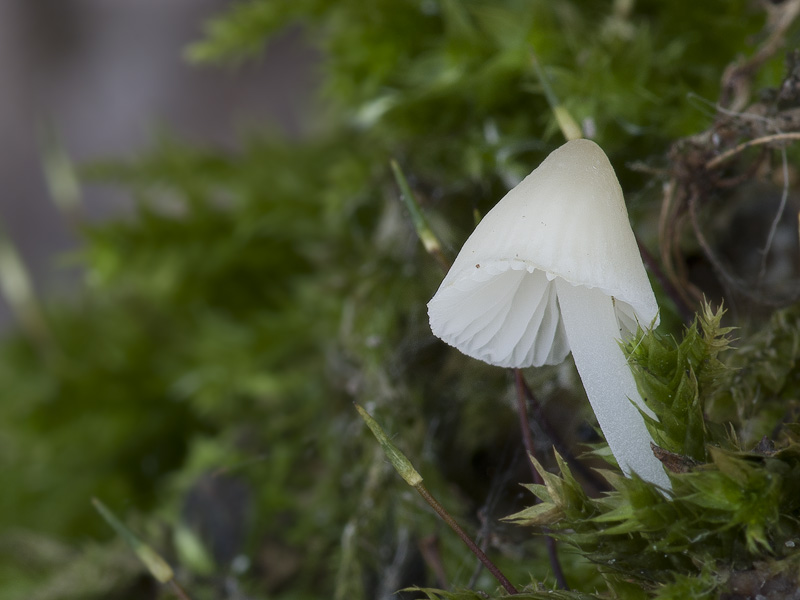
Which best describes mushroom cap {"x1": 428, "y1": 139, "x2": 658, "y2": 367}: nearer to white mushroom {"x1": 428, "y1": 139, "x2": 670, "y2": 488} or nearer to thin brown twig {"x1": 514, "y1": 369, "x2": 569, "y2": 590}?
white mushroom {"x1": 428, "y1": 139, "x2": 670, "y2": 488}

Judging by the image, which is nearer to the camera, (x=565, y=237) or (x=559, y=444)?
(x=565, y=237)

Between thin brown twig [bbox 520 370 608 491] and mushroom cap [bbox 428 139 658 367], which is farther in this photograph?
thin brown twig [bbox 520 370 608 491]

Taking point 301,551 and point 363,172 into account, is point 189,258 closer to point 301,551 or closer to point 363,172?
point 363,172

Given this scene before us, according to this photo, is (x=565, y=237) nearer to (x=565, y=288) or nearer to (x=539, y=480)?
(x=565, y=288)

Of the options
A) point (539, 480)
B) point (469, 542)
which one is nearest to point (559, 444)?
point (539, 480)

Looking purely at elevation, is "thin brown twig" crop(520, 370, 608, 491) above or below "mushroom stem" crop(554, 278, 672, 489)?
below

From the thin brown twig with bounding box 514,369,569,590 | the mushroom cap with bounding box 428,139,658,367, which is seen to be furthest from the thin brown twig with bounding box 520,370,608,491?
the mushroom cap with bounding box 428,139,658,367

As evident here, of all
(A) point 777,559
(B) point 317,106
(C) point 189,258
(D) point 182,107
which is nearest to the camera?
(A) point 777,559

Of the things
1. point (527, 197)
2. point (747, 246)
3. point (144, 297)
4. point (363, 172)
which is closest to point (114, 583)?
point (144, 297)
